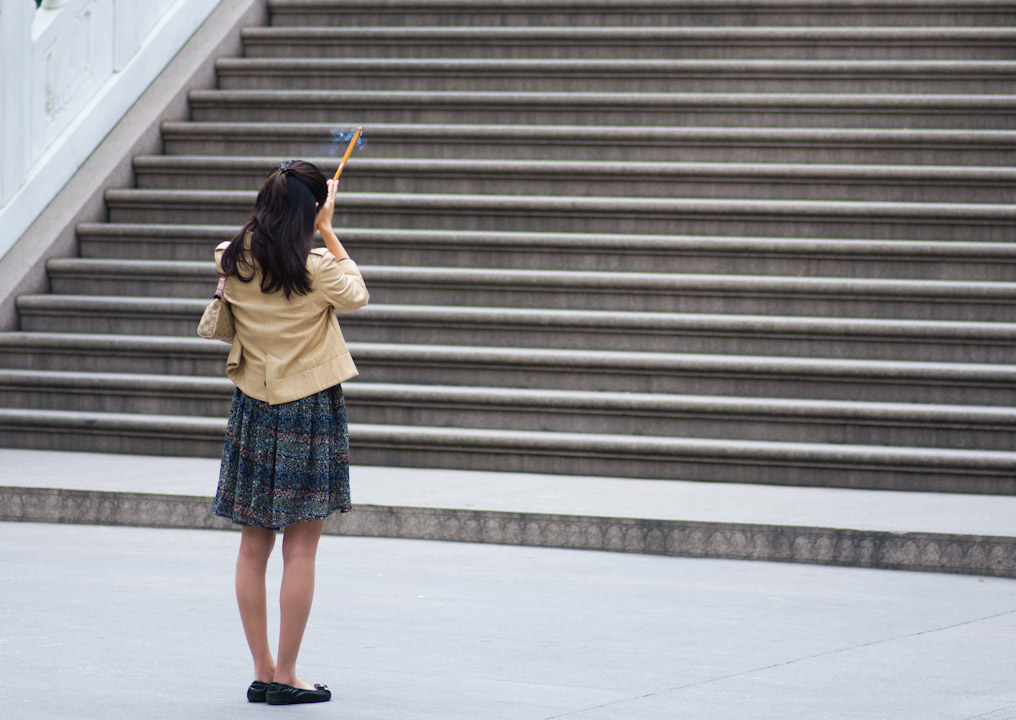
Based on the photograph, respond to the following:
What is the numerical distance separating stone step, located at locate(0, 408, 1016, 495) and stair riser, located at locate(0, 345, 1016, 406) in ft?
1.51

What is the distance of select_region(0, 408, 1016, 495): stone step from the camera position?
8305mm

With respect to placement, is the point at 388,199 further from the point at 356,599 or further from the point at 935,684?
the point at 935,684

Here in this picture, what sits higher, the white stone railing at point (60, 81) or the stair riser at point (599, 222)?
the white stone railing at point (60, 81)

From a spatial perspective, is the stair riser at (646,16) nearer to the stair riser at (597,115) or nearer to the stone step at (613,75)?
the stone step at (613,75)

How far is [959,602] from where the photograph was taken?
20.4 feet

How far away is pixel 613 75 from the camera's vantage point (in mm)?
11391

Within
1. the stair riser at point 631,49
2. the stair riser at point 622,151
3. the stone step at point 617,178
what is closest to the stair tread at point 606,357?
the stone step at point 617,178

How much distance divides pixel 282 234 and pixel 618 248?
226 inches

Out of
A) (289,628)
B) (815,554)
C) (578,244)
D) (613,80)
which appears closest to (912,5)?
(613,80)

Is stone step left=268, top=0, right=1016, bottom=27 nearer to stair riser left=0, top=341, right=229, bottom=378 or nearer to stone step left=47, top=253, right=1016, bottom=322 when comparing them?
stone step left=47, top=253, right=1016, bottom=322

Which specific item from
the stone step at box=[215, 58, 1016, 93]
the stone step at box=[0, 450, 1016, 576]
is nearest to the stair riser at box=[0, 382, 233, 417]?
the stone step at box=[0, 450, 1016, 576]

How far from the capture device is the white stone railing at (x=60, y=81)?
34.5 ft

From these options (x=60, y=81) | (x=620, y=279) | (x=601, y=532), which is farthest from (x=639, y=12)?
(x=601, y=532)

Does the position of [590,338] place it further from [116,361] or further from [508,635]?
[508,635]
